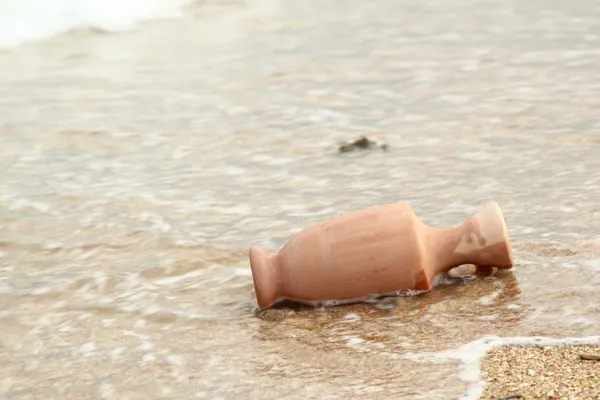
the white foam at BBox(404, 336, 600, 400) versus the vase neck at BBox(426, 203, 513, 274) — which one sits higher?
the vase neck at BBox(426, 203, 513, 274)

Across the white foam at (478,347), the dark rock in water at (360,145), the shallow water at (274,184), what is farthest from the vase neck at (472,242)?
the dark rock in water at (360,145)

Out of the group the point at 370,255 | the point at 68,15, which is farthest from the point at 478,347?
the point at 68,15

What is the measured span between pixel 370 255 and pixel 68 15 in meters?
6.89

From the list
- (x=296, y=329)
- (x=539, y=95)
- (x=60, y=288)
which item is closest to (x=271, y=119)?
(x=539, y=95)

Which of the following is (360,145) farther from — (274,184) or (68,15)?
(68,15)

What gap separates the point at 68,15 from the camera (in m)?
9.84

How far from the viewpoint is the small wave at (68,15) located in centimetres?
932

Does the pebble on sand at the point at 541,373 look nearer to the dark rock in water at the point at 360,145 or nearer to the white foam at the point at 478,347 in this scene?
the white foam at the point at 478,347

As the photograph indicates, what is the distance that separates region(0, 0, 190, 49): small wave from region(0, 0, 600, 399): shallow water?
0.31 m

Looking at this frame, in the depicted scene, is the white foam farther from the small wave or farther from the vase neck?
the small wave

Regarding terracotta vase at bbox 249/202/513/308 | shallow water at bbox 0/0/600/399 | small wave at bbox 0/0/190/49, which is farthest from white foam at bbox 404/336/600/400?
small wave at bbox 0/0/190/49

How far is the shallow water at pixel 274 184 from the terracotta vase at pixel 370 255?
7cm

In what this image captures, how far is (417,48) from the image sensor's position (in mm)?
7844

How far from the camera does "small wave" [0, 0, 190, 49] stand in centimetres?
932
